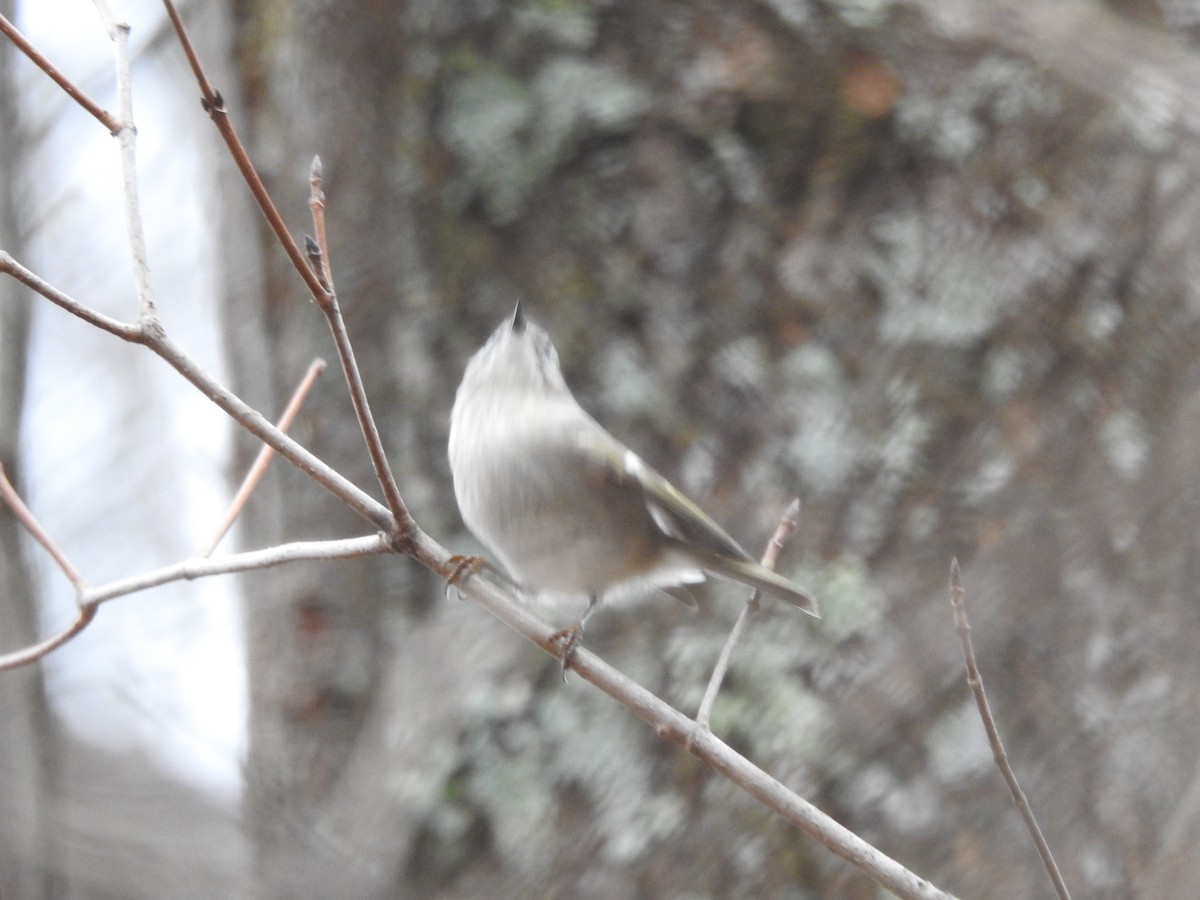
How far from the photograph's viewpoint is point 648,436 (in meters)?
1.82

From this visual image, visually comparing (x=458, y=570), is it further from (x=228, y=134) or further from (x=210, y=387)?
(x=228, y=134)

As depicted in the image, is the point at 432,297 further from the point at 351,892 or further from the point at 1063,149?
the point at 1063,149

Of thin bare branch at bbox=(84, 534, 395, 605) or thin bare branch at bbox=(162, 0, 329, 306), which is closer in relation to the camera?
thin bare branch at bbox=(162, 0, 329, 306)

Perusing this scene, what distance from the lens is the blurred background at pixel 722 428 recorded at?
5.41ft

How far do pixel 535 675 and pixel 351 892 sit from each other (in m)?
0.45

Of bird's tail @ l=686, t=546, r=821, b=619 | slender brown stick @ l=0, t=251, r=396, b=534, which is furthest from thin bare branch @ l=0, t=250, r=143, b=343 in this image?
bird's tail @ l=686, t=546, r=821, b=619

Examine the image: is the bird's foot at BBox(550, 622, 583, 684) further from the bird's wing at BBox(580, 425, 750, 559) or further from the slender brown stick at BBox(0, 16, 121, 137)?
the slender brown stick at BBox(0, 16, 121, 137)

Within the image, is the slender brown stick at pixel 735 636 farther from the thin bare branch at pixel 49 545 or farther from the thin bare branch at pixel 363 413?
the thin bare branch at pixel 49 545

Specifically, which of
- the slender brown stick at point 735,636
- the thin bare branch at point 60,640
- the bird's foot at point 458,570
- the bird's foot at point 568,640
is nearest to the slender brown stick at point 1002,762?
the slender brown stick at point 735,636

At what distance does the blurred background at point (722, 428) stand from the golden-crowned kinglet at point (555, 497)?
0.87 ft

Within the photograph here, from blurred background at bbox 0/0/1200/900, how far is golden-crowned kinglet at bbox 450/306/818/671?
265 mm

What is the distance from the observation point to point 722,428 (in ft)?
5.94

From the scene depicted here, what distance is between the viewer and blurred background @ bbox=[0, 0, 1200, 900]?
1649 mm

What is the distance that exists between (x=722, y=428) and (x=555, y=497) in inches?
18.2
